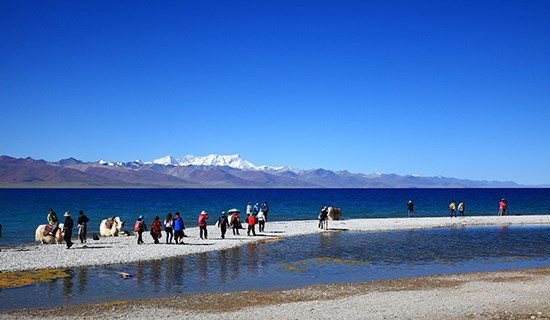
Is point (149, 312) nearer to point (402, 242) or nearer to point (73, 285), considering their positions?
point (73, 285)

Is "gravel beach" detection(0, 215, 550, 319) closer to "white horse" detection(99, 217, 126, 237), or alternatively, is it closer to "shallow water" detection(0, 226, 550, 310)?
"shallow water" detection(0, 226, 550, 310)

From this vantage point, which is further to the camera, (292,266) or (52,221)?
(52,221)

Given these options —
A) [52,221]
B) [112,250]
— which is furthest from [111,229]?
[112,250]

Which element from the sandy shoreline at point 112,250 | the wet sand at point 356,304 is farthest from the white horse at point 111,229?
the wet sand at point 356,304

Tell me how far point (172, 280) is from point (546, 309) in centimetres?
1391

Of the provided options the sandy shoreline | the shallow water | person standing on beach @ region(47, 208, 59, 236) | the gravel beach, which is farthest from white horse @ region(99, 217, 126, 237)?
the gravel beach

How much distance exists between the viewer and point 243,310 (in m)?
15.5

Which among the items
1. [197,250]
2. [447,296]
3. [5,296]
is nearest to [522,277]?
[447,296]

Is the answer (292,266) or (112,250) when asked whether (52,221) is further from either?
(292,266)

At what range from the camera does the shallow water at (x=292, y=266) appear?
18.5 metres

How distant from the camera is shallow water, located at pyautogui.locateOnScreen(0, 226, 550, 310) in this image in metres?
18.5

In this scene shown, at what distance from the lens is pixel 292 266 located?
960 inches

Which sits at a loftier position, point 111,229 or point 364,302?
point 111,229

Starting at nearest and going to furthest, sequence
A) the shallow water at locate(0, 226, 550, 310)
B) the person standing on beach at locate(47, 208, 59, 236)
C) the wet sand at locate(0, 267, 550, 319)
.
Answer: the wet sand at locate(0, 267, 550, 319)
the shallow water at locate(0, 226, 550, 310)
the person standing on beach at locate(47, 208, 59, 236)
